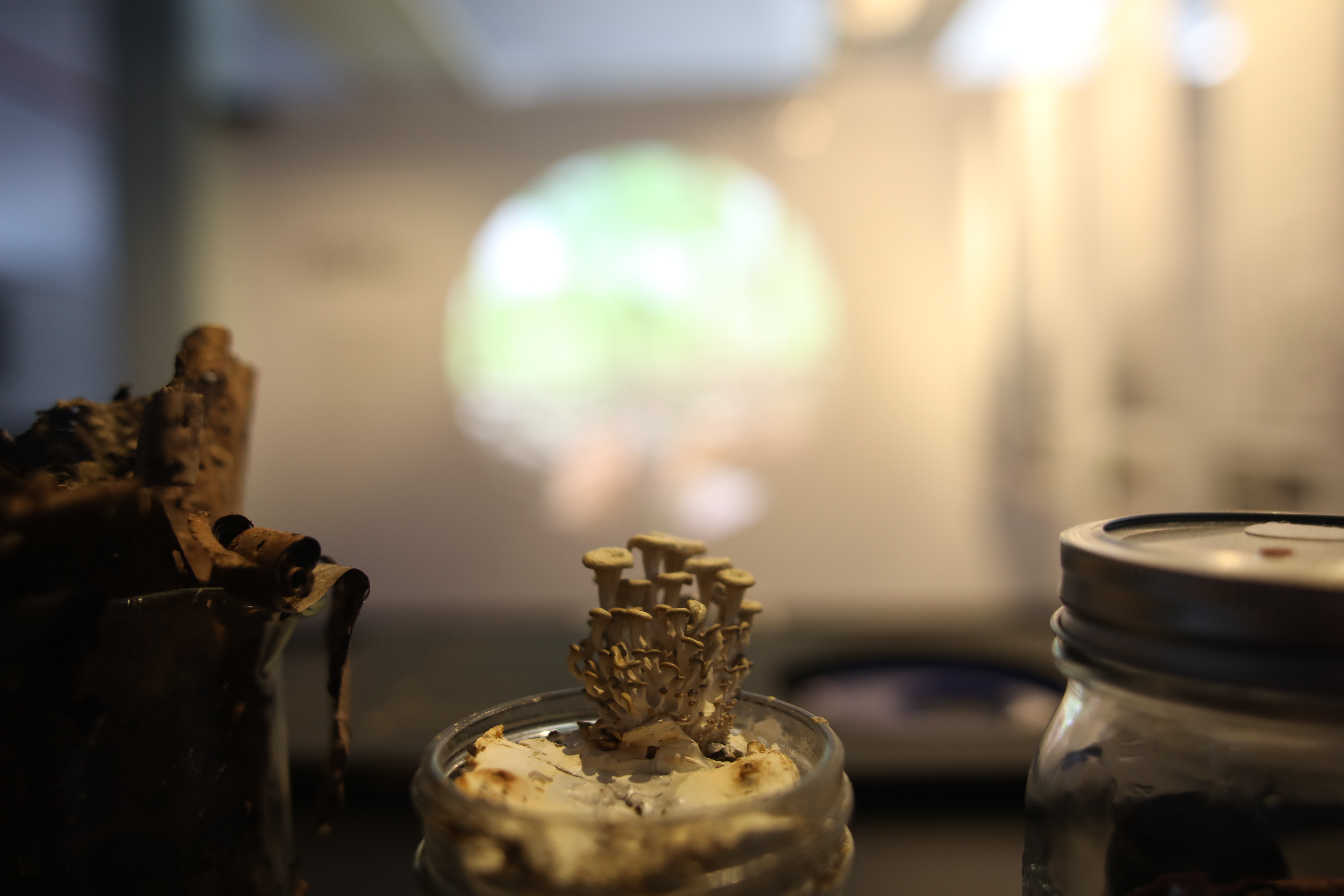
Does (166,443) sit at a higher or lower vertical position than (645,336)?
lower

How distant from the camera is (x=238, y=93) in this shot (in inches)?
130

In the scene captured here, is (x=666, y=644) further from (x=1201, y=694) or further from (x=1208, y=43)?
(x=1208, y=43)

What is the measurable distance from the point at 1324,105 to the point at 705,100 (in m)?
2.66

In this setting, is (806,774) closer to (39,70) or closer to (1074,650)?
(1074,650)

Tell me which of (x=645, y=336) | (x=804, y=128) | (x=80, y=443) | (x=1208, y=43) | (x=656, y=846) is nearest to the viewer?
(x=656, y=846)

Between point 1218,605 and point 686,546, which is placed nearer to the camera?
point 1218,605

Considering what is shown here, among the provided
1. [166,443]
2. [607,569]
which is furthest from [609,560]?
[166,443]

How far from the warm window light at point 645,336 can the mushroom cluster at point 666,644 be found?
292cm

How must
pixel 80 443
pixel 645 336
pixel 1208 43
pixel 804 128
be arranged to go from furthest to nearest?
pixel 645 336 < pixel 804 128 < pixel 1208 43 < pixel 80 443

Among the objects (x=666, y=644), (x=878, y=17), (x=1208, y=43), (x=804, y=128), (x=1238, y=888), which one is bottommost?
(x=1238, y=888)

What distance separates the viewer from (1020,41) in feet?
8.83

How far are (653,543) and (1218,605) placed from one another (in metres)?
0.26

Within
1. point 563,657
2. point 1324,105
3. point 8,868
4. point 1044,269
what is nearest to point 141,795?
point 8,868

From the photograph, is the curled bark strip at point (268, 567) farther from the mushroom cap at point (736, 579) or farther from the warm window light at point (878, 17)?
the warm window light at point (878, 17)
